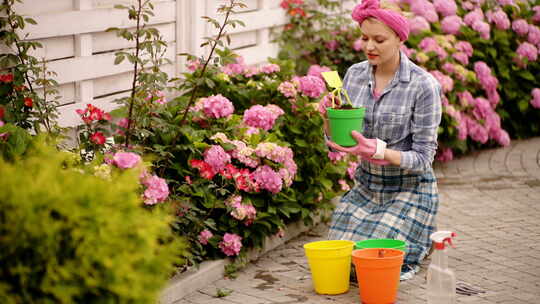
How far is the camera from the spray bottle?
14.4ft

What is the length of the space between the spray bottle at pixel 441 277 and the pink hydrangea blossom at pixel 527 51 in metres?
5.09

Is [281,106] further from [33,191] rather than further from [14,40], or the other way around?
[33,191]

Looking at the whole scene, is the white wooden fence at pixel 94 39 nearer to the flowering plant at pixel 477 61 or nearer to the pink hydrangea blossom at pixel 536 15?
the flowering plant at pixel 477 61

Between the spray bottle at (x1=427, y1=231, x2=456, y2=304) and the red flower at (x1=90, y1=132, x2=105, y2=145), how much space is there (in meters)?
1.80

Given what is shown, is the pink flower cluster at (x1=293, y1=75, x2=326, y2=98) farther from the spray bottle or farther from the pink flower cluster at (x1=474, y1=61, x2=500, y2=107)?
the pink flower cluster at (x1=474, y1=61, x2=500, y2=107)

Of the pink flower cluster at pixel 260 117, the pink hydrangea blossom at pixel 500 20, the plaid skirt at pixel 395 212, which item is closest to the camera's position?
the plaid skirt at pixel 395 212

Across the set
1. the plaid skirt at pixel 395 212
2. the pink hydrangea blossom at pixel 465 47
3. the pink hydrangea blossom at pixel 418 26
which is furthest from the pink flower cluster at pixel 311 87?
the pink hydrangea blossom at pixel 465 47

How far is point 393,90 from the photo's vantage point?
512 cm

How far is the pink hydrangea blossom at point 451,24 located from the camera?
8.59 meters

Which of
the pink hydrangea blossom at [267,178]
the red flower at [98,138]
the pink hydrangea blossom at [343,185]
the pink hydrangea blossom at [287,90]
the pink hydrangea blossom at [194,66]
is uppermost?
the pink hydrangea blossom at [194,66]

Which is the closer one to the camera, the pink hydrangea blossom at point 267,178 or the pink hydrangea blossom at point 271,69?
the pink hydrangea blossom at point 267,178

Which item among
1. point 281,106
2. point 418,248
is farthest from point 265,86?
point 418,248

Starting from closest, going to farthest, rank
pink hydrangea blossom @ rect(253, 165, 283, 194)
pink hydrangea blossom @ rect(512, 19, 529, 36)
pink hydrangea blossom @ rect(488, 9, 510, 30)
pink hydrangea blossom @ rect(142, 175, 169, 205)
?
1. pink hydrangea blossom @ rect(142, 175, 169, 205)
2. pink hydrangea blossom @ rect(253, 165, 283, 194)
3. pink hydrangea blossom @ rect(488, 9, 510, 30)
4. pink hydrangea blossom @ rect(512, 19, 529, 36)

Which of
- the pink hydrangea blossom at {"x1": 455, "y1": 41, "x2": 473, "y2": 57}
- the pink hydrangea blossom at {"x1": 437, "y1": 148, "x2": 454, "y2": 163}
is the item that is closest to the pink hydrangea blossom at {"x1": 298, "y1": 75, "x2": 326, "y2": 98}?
the pink hydrangea blossom at {"x1": 437, "y1": 148, "x2": 454, "y2": 163}
